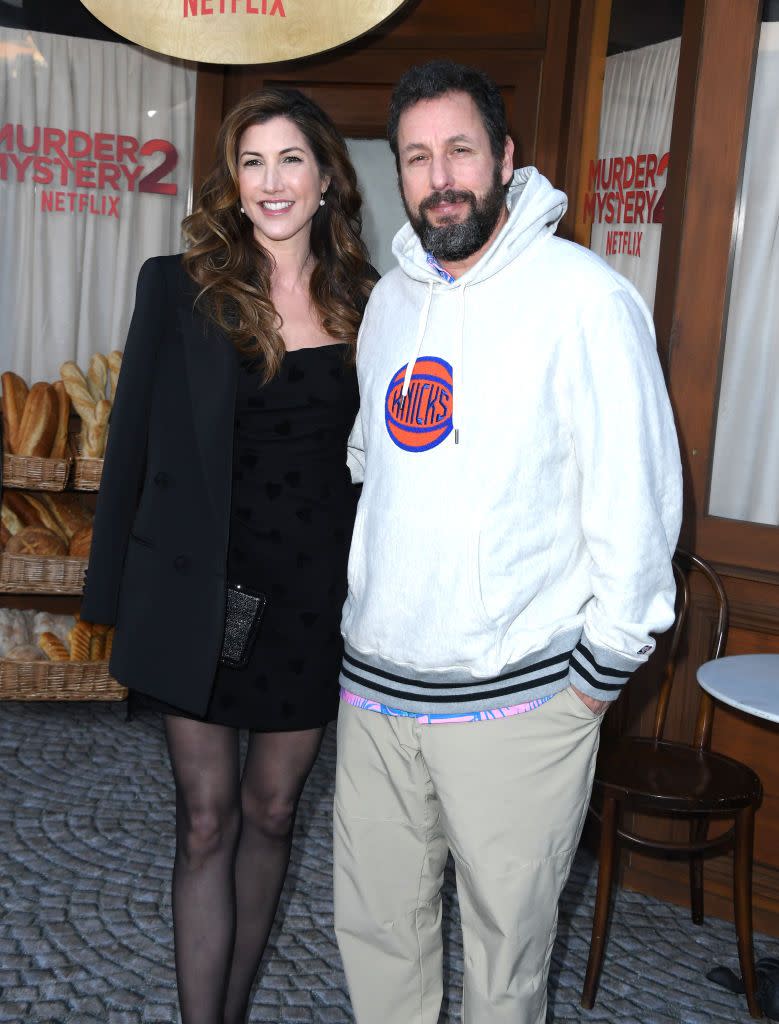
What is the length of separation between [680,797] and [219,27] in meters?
2.87

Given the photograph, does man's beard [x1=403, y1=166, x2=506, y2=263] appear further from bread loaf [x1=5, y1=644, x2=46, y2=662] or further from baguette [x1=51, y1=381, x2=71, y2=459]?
bread loaf [x1=5, y1=644, x2=46, y2=662]

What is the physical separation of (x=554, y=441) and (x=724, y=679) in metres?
1.17

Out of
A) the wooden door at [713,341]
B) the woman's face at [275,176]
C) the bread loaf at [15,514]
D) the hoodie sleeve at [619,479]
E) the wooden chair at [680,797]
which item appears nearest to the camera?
the hoodie sleeve at [619,479]

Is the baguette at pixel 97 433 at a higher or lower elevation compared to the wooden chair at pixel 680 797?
higher

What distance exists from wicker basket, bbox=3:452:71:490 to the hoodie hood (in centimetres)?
291

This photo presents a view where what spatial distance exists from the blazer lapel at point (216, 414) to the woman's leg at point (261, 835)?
0.46 meters

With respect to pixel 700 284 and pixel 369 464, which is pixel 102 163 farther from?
pixel 369 464

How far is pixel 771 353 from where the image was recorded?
Result: 3434mm

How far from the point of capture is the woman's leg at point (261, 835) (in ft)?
7.44

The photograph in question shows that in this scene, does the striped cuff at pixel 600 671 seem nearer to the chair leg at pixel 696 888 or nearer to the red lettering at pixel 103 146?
the chair leg at pixel 696 888

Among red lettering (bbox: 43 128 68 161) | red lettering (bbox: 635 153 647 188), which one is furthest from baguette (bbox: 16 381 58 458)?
red lettering (bbox: 635 153 647 188)

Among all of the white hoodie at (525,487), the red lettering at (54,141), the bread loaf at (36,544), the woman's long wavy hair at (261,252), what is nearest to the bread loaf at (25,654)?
the bread loaf at (36,544)

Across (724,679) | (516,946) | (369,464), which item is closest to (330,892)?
(724,679)

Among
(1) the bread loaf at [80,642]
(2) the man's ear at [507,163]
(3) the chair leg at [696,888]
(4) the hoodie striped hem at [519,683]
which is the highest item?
(2) the man's ear at [507,163]
